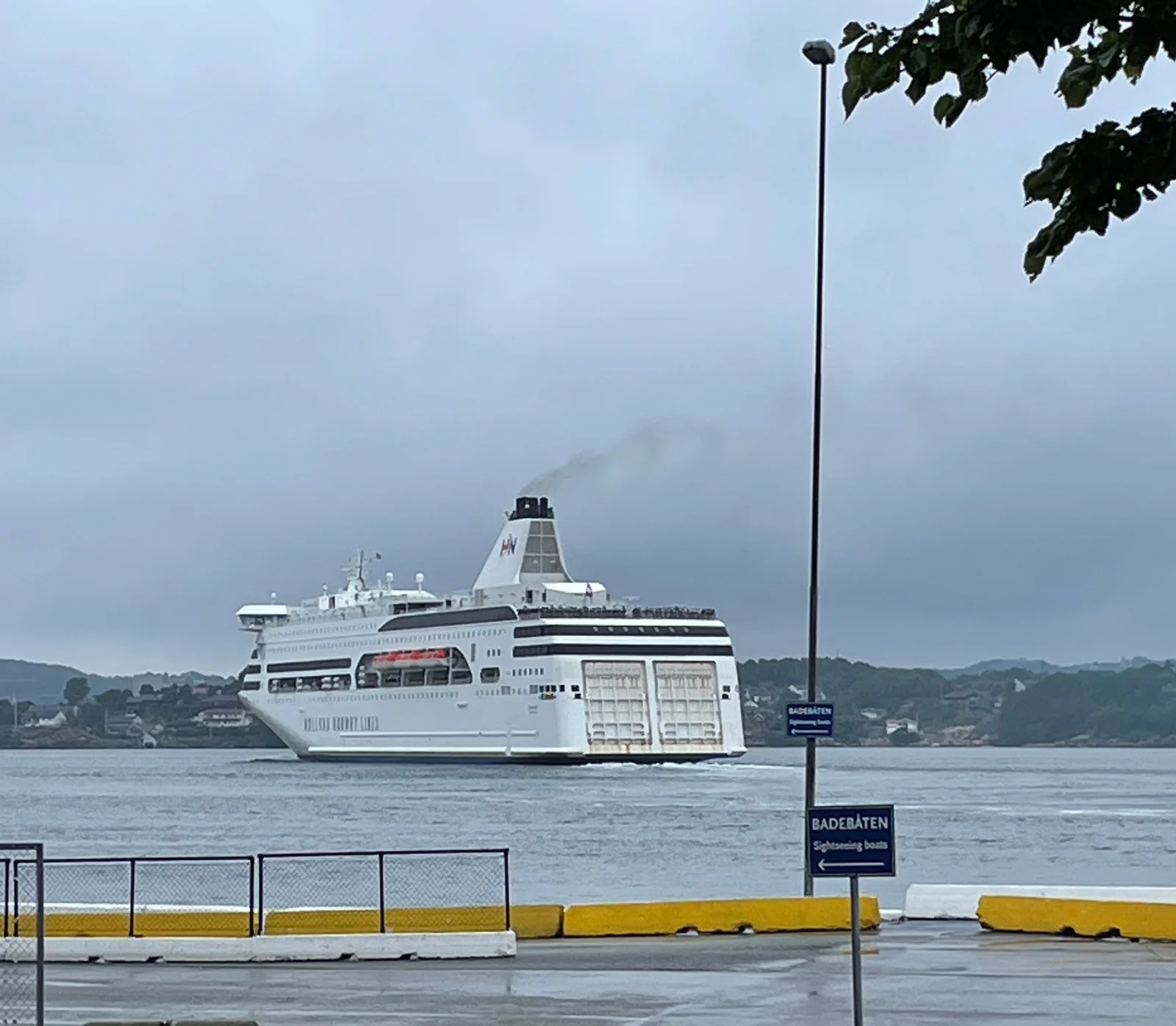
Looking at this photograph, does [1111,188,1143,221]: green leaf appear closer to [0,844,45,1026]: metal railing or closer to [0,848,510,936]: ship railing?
[0,844,45,1026]: metal railing

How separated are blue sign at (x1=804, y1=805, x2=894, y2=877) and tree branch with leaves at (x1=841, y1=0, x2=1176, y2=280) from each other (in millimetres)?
5014

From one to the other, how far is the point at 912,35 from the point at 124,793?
3615 inches

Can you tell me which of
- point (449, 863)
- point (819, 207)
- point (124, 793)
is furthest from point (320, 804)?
point (819, 207)

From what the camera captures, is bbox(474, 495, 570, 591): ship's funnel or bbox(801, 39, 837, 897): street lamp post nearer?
bbox(801, 39, 837, 897): street lamp post

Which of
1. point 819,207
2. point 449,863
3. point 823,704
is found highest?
point 819,207

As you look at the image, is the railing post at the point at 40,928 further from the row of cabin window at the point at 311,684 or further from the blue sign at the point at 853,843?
the row of cabin window at the point at 311,684

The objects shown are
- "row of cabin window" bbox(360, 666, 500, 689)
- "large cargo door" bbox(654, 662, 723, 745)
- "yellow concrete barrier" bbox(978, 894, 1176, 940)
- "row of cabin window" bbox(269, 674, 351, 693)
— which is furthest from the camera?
"row of cabin window" bbox(269, 674, 351, 693)

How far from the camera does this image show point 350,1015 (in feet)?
49.1

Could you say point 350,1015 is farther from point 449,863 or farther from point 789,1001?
point 449,863

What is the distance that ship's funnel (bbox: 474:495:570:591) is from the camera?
115375 millimetres

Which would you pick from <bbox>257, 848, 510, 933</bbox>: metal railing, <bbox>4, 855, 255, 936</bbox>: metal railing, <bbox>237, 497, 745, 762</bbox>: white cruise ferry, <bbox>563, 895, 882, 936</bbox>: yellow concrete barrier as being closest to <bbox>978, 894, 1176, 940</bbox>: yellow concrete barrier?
<bbox>563, 895, 882, 936</bbox>: yellow concrete barrier

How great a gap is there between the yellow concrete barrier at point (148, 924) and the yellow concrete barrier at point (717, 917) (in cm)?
334

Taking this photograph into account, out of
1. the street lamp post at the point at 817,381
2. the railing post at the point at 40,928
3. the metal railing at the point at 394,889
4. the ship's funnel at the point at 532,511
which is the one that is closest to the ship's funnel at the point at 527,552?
the ship's funnel at the point at 532,511

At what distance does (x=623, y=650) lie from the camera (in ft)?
342
